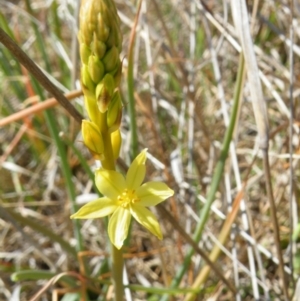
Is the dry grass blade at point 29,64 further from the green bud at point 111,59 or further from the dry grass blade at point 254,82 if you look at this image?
the dry grass blade at point 254,82

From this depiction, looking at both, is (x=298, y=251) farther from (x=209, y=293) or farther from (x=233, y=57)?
(x=233, y=57)

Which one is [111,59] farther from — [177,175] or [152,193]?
[177,175]

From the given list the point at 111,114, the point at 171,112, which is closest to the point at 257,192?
the point at 171,112

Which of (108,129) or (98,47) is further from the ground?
(98,47)

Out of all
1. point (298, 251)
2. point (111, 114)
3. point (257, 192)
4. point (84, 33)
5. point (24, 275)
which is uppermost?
point (84, 33)

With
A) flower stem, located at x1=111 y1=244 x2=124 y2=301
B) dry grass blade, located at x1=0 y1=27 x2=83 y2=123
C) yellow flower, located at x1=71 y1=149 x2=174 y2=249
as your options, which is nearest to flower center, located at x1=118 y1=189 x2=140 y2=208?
yellow flower, located at x1=71 y1=149 x2=174 y2=249

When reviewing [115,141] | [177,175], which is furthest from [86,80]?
[177,175]
